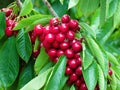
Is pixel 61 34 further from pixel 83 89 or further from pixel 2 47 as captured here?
pixel 2 47

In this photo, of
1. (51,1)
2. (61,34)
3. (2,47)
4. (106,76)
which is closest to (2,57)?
(2,47)

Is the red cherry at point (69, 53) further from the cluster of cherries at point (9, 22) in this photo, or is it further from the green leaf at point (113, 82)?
the cluster of cherries at point (9, 22)

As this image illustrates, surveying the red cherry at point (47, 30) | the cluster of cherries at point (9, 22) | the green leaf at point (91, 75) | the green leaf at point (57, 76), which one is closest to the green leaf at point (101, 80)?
the green leaf at point (91, 75)

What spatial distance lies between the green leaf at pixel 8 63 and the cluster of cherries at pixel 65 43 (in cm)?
17

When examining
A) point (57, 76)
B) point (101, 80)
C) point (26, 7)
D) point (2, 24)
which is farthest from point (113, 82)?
point (2, 24)

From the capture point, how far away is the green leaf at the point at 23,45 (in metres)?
1.63

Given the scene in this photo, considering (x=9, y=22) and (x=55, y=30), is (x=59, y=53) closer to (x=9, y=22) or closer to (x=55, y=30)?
(x=55, y=30)

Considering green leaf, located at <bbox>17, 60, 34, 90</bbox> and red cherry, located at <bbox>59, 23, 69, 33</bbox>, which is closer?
red cherry, located at <bbox>59, 23, 69, 33</bbox>

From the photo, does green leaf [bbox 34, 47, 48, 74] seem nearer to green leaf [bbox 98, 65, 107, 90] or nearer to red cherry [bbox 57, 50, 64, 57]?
red cherry [bbox 57, 50, 64, 57]

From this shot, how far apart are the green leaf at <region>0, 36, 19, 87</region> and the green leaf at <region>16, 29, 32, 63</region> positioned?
0.03 m

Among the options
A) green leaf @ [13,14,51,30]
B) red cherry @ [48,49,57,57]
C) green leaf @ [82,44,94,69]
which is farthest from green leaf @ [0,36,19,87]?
green leaf @ [82,44,94,69]

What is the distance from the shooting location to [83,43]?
4.88ft

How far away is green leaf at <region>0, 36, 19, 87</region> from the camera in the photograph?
5.43ft

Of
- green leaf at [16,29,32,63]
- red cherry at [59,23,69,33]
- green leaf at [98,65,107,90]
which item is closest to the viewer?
green leaf at [98,65,107,90]
